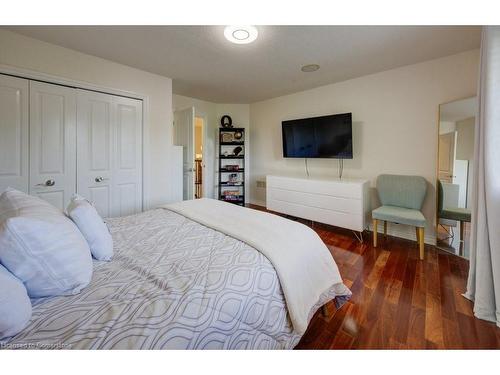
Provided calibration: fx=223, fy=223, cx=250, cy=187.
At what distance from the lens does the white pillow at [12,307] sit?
642mm

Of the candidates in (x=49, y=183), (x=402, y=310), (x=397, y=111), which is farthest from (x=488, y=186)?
(x=49, y=183)

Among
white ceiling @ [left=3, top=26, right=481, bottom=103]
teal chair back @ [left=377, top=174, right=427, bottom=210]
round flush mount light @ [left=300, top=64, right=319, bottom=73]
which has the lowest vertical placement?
teal chair back @ [left=377, top=174, right=427, bottom=210]

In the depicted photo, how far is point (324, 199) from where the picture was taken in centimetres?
325

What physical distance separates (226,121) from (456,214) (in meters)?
4.05

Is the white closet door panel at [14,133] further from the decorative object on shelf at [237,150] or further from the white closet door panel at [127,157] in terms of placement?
the decorative object on shelf at [237,150]

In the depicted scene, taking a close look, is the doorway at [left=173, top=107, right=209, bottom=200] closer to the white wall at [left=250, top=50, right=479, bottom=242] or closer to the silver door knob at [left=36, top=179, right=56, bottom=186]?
the silver door knob at [left=36, top=179, right=56, bottom=186]

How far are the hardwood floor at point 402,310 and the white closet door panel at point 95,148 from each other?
8.87ft

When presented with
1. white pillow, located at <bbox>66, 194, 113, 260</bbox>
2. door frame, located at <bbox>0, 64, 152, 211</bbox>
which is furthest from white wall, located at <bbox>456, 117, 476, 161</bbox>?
door frame, located at <bbox>0, 64, 152, 211</bbox>

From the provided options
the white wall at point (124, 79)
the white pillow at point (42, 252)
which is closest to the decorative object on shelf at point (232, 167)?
the white wall at point (124, 79)

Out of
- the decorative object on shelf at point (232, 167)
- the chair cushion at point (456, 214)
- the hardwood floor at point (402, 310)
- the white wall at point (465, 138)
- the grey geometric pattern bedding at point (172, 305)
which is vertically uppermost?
the white wall at point (465, 138)

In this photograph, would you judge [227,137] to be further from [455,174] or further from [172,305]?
[172,305]

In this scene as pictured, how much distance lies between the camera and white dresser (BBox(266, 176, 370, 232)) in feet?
9.64

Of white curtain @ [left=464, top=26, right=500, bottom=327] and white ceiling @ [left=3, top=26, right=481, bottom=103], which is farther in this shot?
white ceiling @ [left=3, top=26, right=481, bottom=103]

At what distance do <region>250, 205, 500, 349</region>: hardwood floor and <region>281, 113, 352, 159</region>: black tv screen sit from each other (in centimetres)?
161
